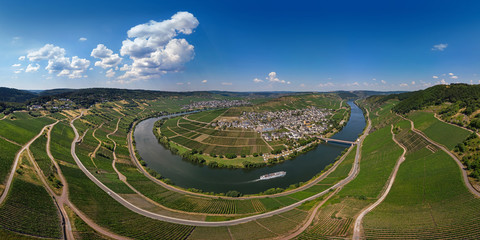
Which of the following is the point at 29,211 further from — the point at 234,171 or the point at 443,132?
the point at 443,132

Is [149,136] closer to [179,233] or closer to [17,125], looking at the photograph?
[17,125]

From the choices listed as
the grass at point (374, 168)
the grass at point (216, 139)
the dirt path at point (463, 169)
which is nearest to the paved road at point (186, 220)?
the grass at point (374, 168)

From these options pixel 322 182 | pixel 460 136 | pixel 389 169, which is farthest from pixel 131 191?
pixel 460 136

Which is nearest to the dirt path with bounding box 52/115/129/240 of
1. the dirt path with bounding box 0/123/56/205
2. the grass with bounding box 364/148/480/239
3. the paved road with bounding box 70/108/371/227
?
the paved road with bounding box 70/108/371/227

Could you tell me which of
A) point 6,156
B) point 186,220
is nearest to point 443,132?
point 186,220

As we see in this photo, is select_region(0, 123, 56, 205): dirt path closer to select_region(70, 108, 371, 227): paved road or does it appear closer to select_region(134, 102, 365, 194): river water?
select_region(70, 108, 371, 227): paved road

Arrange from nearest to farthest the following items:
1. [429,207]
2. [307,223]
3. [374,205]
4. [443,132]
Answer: [429,207] → [307,223] → [374,205] → [443,132]
